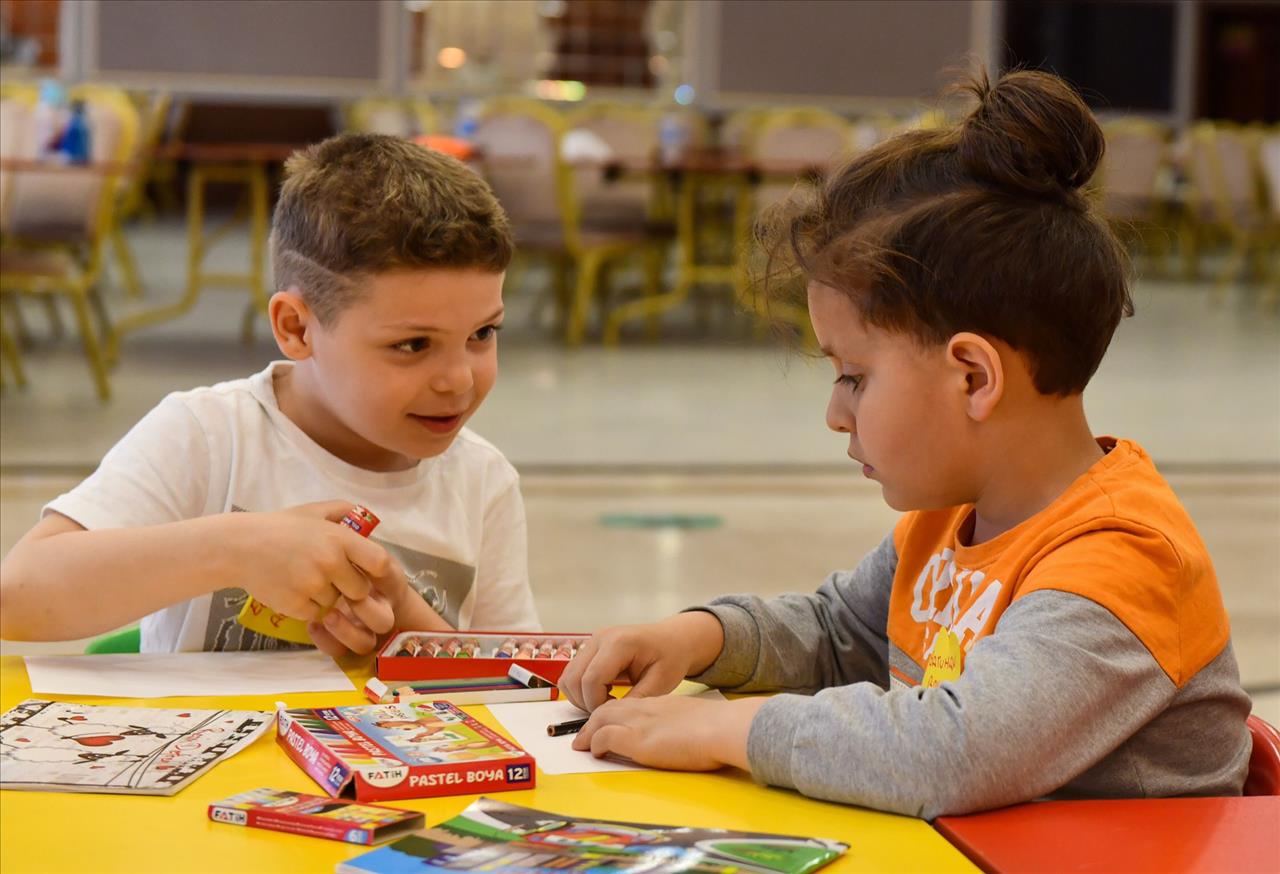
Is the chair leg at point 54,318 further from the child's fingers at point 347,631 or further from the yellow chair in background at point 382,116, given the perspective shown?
the child's fingers at point 347,631

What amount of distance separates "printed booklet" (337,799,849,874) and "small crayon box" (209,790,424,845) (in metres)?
0.02

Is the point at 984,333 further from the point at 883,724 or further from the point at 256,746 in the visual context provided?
the point at 256,746

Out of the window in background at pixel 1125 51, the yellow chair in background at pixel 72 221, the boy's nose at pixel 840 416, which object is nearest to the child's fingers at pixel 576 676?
the boy's nose at pixel 840 416

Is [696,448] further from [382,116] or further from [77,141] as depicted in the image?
[382,116]

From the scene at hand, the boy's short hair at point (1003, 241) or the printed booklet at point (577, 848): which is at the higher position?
the boy's short hair at point (1003, 241)

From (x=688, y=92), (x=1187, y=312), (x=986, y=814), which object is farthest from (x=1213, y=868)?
(x=688, y=92)

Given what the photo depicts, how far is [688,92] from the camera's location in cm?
1017

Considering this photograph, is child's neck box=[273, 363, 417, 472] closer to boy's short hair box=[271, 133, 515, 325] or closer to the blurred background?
boy's short hair box=[271, 133, 515, 325]

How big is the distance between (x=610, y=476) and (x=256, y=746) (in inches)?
132

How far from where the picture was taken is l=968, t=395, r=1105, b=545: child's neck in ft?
3.64

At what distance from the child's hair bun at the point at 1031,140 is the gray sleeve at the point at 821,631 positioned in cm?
36

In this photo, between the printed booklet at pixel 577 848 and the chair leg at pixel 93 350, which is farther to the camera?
the chair leg at pixel 93 350

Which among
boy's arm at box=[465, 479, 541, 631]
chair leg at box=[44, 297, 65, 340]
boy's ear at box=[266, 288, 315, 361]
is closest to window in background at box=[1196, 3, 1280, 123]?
chair leg at box=[44, 297, 65, 340]

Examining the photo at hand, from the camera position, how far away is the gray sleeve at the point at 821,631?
1.29 m
